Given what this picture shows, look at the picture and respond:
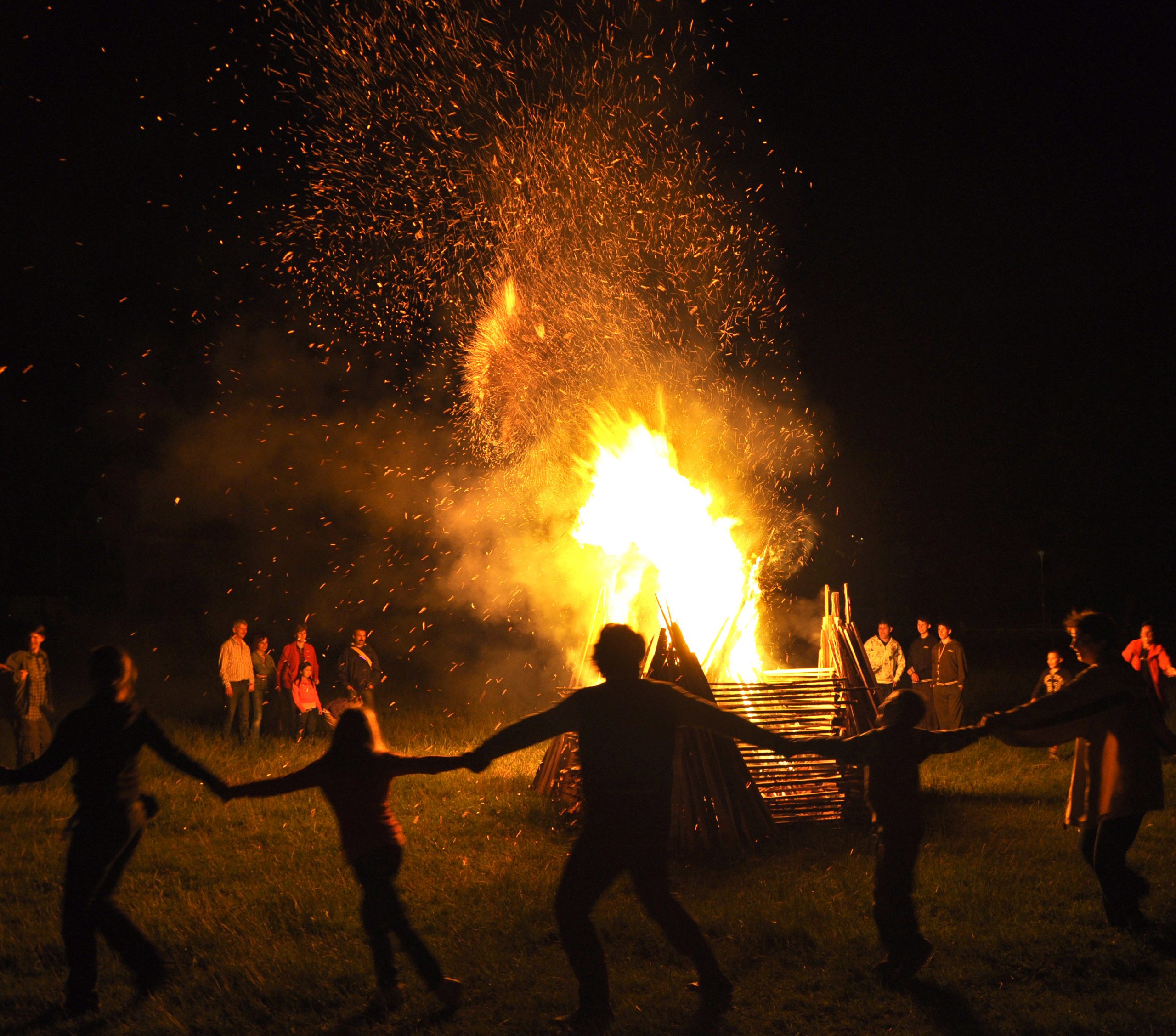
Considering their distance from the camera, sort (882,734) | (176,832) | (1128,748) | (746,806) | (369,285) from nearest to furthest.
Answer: (882,734)
(1128,748)
(746,806)
(176,832)
(369,285)

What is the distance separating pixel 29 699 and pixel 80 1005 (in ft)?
26.4

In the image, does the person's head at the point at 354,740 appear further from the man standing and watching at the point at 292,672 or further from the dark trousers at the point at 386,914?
the man standing and watching at the point at 292,672

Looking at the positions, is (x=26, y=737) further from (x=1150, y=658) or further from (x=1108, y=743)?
(x=1150, y=658)

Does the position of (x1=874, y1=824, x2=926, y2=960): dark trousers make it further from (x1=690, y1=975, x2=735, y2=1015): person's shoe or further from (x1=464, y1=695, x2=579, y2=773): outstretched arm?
(x1=464, y1=695, x2=579, y2=773): outstretched arm

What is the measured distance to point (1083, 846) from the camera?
565cm

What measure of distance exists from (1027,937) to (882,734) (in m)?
1.67

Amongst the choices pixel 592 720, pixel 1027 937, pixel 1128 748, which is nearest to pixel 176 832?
pixel 592 720

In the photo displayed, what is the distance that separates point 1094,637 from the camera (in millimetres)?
5613

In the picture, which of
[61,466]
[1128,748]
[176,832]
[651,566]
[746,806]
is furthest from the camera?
[61,466]

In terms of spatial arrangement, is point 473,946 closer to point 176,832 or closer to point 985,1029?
point 985,1029

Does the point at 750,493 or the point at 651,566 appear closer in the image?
the point at 651,566

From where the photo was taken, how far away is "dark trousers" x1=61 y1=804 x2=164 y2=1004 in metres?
4.59

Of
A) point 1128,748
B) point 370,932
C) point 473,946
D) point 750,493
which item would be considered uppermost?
point 750,493

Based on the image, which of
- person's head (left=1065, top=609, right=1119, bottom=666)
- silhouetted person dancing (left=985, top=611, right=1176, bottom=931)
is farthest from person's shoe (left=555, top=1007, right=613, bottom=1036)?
person's head (left=1065, top=609, right=1119, bottom=666)
